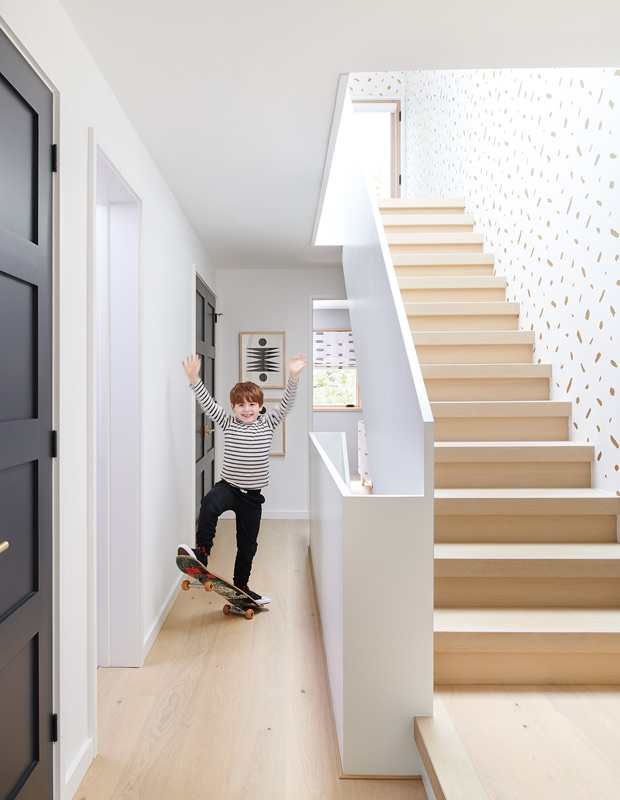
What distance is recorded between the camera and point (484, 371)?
3.33 meters

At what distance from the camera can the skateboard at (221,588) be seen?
307cm

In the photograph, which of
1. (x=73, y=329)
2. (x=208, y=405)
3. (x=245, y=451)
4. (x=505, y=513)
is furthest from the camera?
(x=208, y=405)

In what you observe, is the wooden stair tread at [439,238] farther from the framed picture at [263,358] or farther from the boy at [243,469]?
the framed picture at [263,358]

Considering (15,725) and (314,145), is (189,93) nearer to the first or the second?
(314,145)

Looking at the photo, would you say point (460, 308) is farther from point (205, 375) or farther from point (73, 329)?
point (73, 329)

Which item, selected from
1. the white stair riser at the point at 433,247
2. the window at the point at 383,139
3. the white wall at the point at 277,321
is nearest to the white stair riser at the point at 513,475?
the white stair riser at the point at 433,247

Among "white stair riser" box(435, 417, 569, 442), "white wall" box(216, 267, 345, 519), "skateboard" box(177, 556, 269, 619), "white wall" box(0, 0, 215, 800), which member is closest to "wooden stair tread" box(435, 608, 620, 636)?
"white stair riser" box(435, 417, 569, 442)

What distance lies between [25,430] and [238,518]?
7.29 ft

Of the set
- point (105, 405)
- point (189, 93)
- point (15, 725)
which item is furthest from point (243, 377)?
point (15, 725)

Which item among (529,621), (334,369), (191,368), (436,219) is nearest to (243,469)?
(191,368)

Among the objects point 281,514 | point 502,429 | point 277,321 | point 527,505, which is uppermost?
point 277,321

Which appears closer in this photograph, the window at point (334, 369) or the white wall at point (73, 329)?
the white wall at point (73, 329)

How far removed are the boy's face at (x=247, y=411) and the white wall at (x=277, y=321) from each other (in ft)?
7.08

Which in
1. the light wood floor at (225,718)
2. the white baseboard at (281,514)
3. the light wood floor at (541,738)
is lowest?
the light wood floor at (225,718)
